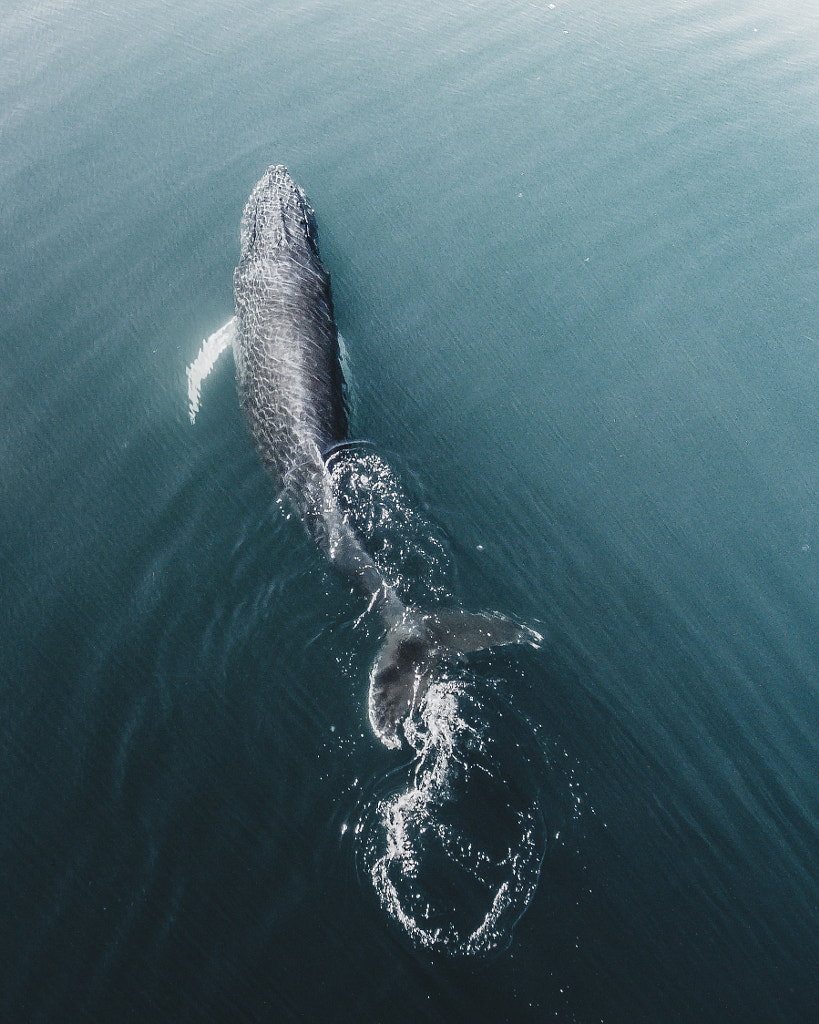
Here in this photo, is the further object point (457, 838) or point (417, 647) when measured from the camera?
point (417, 647)

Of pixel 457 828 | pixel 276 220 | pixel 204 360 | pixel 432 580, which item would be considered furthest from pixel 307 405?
pixel 457 828

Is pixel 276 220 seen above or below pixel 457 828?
above

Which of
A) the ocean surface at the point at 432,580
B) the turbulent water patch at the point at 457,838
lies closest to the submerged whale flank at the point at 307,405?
the ocean surface at the point at 432,580

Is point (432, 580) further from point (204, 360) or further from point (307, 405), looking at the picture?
point (204, 360)

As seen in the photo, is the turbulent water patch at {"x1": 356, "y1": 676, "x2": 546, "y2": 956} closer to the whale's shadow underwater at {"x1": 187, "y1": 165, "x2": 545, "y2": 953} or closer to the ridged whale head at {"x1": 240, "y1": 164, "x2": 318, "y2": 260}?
the whale's shadow underwater at {"x1": 187, "y1": 165, "x2": 545, "y2": 953}

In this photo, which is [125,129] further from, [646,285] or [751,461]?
[751,461]

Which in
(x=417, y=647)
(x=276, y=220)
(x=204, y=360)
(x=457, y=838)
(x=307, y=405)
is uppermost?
(x=276, y=220)
